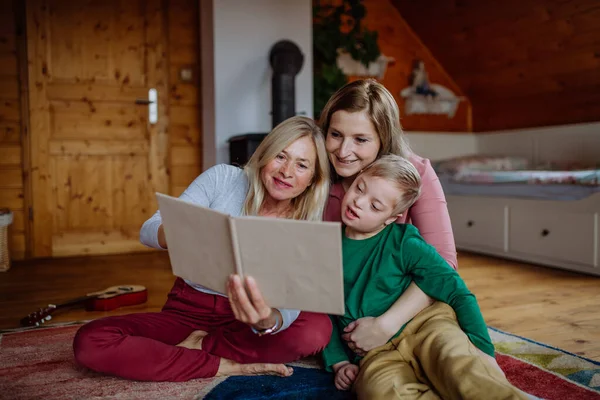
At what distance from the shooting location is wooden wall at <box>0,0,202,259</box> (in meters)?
3.52

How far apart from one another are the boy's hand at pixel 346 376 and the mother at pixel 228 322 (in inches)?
3.4

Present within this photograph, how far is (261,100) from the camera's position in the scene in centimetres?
353

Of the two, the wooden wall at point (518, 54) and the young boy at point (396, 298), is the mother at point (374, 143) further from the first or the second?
the wooden wall at point (518, 54)

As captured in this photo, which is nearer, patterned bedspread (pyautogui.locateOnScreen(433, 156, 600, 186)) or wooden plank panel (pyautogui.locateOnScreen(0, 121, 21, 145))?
patterned bedspread (pyautogui.locateOnScreen(433, 156, 600, 186))

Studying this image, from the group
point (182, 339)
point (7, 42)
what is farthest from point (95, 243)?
point (182, 339)

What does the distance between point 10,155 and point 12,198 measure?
287mm

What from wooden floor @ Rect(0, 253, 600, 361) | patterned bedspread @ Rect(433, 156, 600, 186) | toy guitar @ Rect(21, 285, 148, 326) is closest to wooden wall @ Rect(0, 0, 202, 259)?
wooden floor @ Rect(0, 253, 600, 361)

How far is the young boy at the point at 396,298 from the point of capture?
1.19 metres

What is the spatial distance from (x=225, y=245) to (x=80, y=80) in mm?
3050

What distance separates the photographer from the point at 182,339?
153 centimetres

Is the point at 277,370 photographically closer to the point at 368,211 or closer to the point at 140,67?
the point at 368,211

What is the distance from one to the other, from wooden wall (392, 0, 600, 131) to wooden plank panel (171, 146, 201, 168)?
7.49ft

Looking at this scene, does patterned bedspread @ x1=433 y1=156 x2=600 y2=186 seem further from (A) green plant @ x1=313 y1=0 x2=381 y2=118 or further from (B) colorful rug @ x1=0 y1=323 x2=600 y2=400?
(B) colorful rug @ x1=0 y1=323 x2=600 y2=400

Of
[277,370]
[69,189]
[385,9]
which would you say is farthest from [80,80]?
[277,370]
